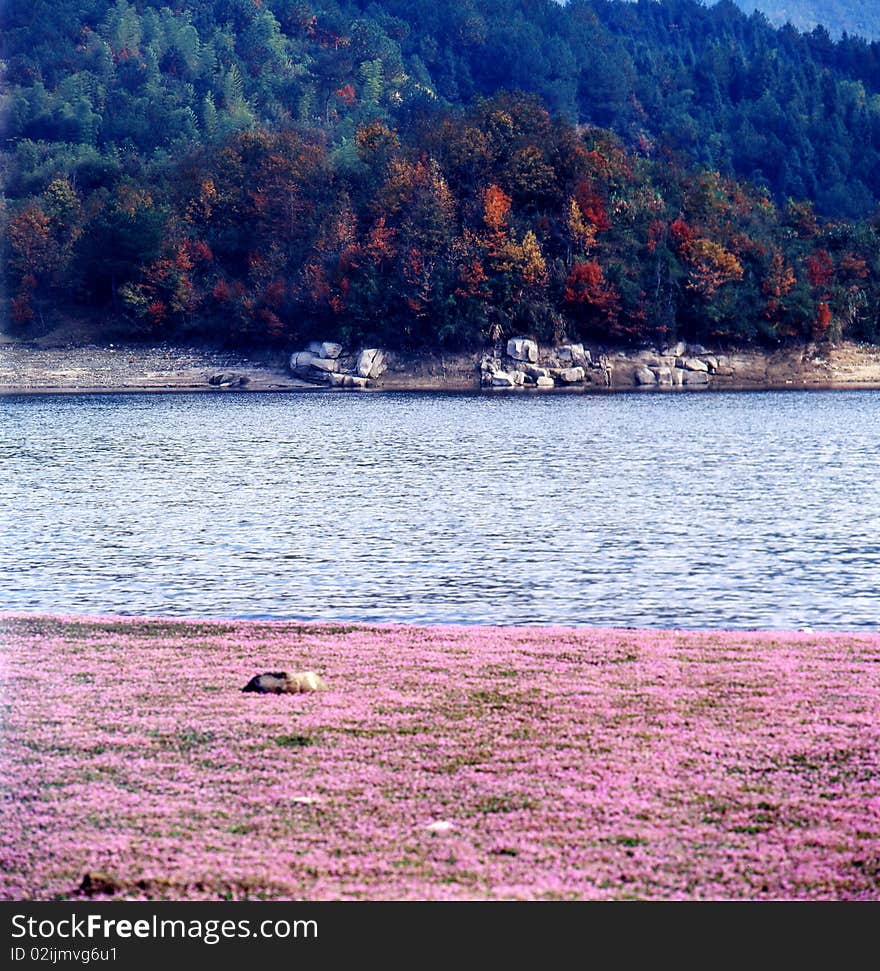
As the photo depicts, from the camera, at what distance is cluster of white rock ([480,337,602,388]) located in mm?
95688

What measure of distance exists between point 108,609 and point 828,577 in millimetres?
11458

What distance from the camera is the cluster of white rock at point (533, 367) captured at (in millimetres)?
95688

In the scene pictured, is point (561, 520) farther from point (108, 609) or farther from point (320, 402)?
point (320, 402)

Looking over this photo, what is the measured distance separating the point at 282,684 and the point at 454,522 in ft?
55.8

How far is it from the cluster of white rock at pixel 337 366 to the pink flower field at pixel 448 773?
8241 centimetres

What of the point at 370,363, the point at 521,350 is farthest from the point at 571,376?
the point at 370,363

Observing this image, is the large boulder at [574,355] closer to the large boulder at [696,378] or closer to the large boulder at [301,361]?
the large boulder at [696,378]

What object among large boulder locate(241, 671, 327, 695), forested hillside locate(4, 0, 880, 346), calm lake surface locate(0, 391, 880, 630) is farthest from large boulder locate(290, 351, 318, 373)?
large boulder locate(241, 671, 327, 695)

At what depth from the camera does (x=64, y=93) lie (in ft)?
554

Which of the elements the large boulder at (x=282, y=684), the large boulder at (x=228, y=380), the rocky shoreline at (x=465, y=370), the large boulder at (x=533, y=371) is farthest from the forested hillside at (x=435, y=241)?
the large boulder at (x=282, y=684)

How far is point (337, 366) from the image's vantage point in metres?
97.8

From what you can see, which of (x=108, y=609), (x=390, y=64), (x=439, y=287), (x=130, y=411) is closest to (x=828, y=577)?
(x=108, y=609)

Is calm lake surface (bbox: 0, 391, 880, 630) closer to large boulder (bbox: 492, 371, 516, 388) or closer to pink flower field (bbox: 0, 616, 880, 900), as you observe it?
pink flower field (bbox: 0, 616, 880, 900)

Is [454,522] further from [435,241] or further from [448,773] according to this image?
[435,241]
